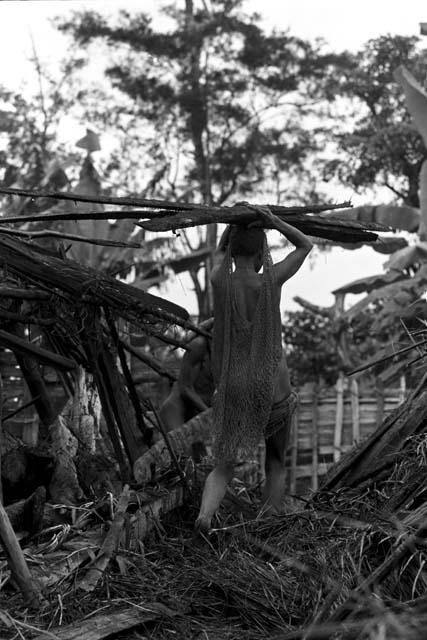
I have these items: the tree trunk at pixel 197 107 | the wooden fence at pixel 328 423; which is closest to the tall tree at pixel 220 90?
the tree trunk at pixel 197 107

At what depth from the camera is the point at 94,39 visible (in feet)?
83.0

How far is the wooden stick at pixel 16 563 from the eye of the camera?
3.72 m

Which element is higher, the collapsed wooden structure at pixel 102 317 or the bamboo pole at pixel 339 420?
the collapsed wooden structure at pixel 102 317

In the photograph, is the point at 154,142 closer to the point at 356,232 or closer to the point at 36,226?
the point at 36,226

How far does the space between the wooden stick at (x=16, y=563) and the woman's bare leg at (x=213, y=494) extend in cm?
107

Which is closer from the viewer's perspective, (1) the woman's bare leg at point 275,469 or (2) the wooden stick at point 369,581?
(2) the wooden stick at point 369,581

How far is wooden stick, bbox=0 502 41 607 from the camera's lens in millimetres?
3725

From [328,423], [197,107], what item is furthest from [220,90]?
[328,423]

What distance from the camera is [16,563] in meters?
3.75

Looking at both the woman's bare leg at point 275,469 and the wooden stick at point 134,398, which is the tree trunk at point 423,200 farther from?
the woman's bare leg at point 275,469

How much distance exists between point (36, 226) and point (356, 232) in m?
14.1

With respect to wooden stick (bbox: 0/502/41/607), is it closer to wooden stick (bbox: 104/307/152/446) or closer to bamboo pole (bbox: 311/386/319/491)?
wooden stick (bbox: 104/307/152/446)

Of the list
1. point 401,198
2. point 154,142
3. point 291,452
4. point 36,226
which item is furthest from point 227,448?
point 154,142

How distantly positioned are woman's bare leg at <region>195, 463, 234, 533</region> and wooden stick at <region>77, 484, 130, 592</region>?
37 cm
